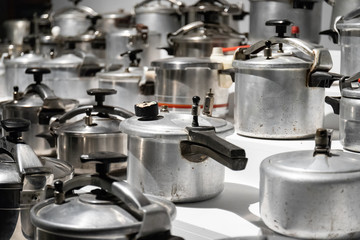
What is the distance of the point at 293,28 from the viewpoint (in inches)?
83.2

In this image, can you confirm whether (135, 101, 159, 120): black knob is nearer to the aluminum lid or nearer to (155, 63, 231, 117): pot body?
the aluminum lid

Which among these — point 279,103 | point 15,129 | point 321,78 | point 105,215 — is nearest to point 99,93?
point 15,129

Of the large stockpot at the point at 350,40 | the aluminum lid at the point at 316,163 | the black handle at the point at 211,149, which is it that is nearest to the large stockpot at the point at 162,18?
the large stockpot at the point at 350,40

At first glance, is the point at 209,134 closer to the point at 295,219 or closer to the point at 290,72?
the point at 295,219

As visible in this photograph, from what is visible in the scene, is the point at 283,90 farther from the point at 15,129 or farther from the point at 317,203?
the point at 15,129

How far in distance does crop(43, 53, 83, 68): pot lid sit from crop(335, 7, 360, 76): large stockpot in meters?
1.15

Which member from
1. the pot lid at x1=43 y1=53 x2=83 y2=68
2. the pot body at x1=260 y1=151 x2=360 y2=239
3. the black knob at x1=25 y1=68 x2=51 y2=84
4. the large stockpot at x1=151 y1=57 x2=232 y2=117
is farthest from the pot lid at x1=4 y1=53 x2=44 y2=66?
the pot body at x1=260 y1=151 x2=360 y2=239

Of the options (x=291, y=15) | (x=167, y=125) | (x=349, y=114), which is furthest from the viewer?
(x=291, y=15)

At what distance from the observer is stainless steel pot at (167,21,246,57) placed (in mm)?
2307

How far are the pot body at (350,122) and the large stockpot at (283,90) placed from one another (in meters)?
0.12

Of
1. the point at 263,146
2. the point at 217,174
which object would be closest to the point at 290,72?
the point at 263,146

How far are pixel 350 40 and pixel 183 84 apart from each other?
1.73 feet

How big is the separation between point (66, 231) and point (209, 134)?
427 mm

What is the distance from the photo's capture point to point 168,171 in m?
1.43
